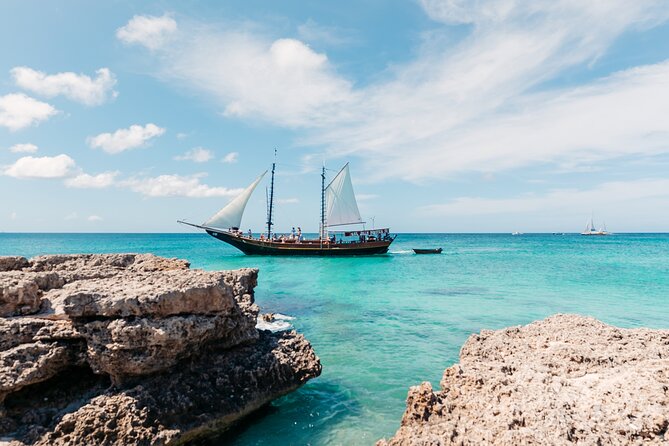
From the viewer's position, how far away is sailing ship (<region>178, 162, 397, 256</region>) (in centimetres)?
4131

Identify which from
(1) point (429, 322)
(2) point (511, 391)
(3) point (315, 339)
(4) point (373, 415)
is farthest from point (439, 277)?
(2) point (511, 391)

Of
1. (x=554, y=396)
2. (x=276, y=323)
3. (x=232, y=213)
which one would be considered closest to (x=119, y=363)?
(x=554, y=396)

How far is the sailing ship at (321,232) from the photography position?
4131 centimetres

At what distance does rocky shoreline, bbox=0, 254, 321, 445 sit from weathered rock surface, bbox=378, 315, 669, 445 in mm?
2330

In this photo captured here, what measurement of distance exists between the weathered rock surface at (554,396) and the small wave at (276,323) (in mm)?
6259

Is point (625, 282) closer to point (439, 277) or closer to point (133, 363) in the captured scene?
point (439, 277)


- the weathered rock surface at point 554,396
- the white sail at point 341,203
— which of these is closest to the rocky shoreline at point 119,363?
the weathered rock surface at point 554,396

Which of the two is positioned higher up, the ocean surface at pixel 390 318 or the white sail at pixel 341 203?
the white sail at pixel 341 203

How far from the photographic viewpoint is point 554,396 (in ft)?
10.9

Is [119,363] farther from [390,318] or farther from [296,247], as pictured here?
[296,247]

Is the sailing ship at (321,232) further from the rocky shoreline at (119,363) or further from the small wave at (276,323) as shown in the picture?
the rocky shoreline at (119,363)

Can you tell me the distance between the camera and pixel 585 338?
15.8 feet

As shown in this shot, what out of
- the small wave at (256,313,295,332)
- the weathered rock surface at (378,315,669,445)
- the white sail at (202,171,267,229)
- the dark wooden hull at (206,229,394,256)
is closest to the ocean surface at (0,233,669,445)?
the small wave at (256,313,295,332)

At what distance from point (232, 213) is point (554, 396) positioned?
42396mm
